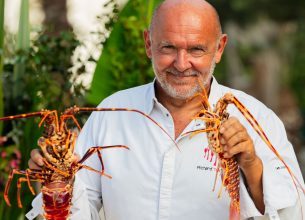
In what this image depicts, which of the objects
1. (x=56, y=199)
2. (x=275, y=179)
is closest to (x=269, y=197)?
(x=275, y=179)

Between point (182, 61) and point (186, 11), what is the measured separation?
12.1 inches

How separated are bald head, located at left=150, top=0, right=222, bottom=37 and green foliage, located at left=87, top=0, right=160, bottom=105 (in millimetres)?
2104

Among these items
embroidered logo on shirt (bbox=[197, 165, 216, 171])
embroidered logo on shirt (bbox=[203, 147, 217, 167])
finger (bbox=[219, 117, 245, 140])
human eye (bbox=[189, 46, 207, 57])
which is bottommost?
embroidered logo on shirt (bbox=[197, 165, 216, 171])

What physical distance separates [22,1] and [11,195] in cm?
139

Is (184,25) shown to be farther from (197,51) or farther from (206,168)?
(206,168)

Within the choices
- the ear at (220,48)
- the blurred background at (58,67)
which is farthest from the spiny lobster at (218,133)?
the blurred background at (58,67)

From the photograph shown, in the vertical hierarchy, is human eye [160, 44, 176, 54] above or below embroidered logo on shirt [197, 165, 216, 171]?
above

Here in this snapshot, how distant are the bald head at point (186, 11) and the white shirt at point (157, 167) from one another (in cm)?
31

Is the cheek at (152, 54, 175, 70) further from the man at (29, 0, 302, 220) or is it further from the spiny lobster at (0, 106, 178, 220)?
the spiny lobster at (0, 106, 178, 220)

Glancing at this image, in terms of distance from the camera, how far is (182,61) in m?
3.54

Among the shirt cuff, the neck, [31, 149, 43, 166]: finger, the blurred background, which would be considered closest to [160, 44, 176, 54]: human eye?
the neck

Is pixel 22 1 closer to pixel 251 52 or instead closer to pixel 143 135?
pixel 143 135

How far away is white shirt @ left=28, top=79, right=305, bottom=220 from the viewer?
142 inches

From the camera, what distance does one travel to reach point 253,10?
93.7 ft
